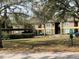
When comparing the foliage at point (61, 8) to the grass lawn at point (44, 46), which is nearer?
the grass lawn at point (44, 46)

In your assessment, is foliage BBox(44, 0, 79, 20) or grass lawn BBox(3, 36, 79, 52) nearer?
grass lawn BBox(3, 36, 79, 52)

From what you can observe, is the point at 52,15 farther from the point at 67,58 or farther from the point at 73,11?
the point at 67,58

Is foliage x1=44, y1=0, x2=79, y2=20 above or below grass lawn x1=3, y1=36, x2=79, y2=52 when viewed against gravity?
above

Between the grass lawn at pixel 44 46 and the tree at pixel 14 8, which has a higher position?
the tree at pixel 14 8

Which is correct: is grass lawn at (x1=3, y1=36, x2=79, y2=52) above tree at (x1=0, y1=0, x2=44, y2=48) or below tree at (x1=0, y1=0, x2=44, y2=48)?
below

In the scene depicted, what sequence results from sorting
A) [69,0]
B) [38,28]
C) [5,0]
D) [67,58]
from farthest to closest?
1. [38,28]
2. [69,0]
3. [5,0]
4. [67,58]

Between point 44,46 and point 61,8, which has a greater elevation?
point 61,8

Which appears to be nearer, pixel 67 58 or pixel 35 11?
pixel 67 58

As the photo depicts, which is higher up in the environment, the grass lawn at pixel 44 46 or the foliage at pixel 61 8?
the foliage at pixel 61 8

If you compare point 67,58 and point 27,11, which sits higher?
point 27,11

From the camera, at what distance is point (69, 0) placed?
20.6 metres

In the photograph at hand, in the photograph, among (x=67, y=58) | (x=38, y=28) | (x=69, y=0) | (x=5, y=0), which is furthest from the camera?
(x=38, y=28)

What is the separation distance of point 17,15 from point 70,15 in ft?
15.3

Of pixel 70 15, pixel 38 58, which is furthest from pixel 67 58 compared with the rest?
pixel 70 15
